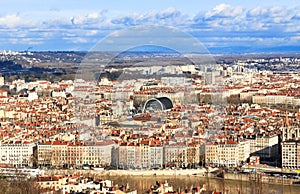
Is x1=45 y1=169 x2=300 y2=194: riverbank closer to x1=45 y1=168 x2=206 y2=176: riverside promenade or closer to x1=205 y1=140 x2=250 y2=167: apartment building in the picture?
x1=45 y1=168 x2=206 y2=176: riverside promenade

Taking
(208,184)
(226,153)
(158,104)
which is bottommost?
(208,184)

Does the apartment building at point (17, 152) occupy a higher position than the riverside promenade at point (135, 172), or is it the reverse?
the apartment building at point (17, 152)

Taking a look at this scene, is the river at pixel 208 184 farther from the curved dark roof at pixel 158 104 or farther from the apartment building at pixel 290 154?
the curved dark roof at pixel 158 104

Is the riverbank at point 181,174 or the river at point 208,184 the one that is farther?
the riverbank at point 181,174

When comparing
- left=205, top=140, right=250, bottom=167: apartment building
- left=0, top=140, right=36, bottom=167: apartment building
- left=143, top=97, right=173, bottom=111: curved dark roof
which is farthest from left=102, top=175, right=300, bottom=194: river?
left=143, top=97, right=173, bottom=111: curved dark roof

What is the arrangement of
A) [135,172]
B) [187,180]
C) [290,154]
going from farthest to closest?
1. [290,154]
2. [135,172]
3. [187,180]

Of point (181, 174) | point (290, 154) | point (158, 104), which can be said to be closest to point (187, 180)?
point (181, 174)

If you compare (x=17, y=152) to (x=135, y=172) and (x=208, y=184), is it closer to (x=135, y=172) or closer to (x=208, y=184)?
(x=135, y=172)

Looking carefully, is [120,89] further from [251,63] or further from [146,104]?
[251,63]

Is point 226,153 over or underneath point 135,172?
over

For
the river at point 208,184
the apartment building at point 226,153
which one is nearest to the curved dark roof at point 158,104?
the apartment building at point 226,153

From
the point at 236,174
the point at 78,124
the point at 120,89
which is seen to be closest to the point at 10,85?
the point at 120,89
